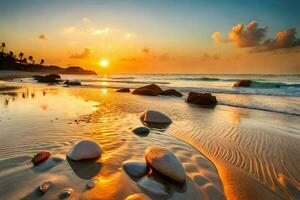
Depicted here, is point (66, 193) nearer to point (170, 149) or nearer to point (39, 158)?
point (39, 158)

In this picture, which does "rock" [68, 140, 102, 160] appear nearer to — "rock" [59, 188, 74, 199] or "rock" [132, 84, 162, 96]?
"rock" [59, 188, 74, 199]

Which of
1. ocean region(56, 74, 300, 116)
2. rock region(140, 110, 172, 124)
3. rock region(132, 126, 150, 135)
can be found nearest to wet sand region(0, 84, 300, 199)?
rock region(132, 126, 150, 135)

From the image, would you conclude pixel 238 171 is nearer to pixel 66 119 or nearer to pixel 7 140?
pixel 7 140

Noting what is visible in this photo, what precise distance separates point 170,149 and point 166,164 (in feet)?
3.93

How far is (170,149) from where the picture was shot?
424cm

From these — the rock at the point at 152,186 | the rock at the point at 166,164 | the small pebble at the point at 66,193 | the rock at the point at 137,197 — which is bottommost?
the small pebble at the point at 66,193

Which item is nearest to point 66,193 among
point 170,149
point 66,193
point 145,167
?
point 66,193

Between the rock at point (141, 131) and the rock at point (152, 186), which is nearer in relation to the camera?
the rock at point (152, 186)

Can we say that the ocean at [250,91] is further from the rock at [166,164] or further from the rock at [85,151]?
the rock at [85,151]

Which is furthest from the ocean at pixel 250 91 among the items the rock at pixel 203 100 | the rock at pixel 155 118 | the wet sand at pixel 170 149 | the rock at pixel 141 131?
the rock at pixel 141 131

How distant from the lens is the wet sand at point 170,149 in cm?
273

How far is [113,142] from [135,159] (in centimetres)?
103

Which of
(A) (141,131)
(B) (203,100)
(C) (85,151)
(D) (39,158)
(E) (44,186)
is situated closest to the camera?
(E) (44,186)

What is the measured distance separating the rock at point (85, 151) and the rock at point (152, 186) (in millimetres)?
1113
